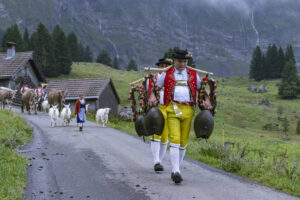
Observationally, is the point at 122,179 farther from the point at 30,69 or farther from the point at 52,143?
the point at 30,69

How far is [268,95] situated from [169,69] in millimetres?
84255

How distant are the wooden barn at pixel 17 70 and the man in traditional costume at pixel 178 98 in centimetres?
3502

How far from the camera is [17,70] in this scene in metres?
39.8

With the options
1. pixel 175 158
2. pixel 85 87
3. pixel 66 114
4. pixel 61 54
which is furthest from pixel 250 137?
pixel 61 54

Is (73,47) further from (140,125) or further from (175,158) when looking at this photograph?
(175,158)

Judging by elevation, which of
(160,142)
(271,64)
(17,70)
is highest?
(271,64)

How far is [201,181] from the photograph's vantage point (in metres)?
7.36

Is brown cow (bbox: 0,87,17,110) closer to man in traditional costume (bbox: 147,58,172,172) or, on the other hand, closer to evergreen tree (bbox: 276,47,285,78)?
man in traditional costume (bbox: 147,58,172,172)

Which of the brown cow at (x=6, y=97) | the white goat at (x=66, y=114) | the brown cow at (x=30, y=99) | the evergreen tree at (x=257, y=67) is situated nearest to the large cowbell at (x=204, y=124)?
the white goat at (x=66, y=114)

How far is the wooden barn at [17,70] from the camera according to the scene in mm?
39812

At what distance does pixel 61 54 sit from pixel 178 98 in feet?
289

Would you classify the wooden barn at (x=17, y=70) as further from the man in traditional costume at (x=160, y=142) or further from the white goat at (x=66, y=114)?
the man in traditional costume at (x=160, y=142)

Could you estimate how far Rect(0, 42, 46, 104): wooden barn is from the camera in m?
39.8

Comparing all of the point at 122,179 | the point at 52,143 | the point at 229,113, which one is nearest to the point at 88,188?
the point at 122,179
